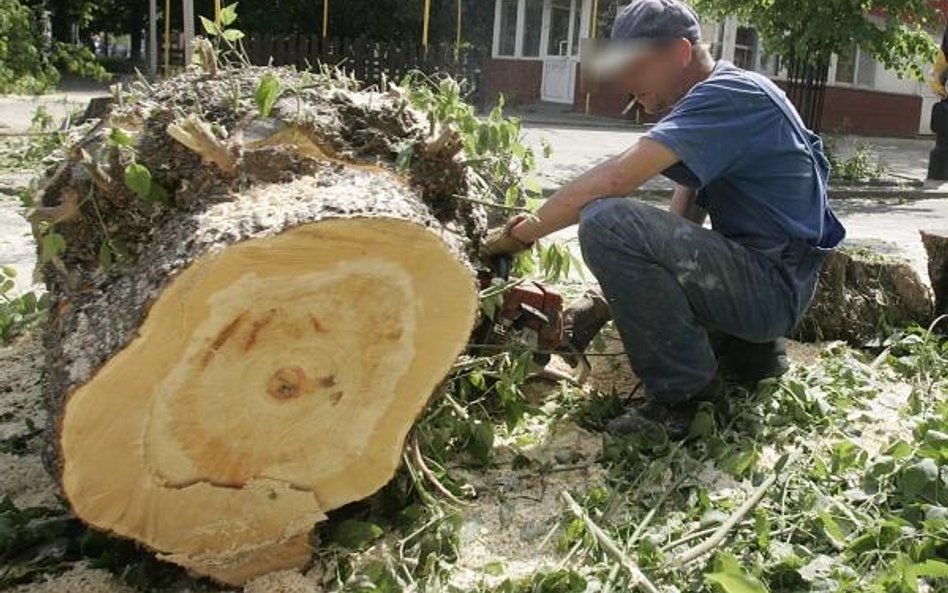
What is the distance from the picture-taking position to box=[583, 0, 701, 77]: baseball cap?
9.35ft

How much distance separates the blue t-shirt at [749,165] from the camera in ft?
8.80

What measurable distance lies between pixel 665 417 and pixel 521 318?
52 cm

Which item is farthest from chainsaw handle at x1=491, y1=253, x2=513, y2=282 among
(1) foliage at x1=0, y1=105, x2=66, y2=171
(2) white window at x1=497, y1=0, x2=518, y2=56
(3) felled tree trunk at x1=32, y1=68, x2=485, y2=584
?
(2) white window at x1=497, y1=0, x2=518, y2=56

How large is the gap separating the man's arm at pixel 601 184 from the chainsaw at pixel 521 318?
7.0 inches

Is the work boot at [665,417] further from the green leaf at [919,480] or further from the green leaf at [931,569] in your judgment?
the green leaf at [931,569]

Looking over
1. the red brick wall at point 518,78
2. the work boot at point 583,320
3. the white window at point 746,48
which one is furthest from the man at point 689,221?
the red brick wall at point 518,78

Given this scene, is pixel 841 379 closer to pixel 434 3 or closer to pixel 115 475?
pixel 115 475

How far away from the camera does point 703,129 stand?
105 inches

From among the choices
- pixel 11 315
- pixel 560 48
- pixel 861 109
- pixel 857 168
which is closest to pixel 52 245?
pixel 11 315

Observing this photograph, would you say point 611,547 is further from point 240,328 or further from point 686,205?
point 686,205

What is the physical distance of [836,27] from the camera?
11336 mm

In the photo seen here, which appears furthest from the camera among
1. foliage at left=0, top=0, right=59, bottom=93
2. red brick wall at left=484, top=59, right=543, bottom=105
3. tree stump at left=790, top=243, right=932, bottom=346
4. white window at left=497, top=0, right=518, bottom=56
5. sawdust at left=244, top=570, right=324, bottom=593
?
white window at left=497, top=0, right=518, bottom=56

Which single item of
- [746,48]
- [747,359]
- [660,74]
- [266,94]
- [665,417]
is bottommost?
[665,417]

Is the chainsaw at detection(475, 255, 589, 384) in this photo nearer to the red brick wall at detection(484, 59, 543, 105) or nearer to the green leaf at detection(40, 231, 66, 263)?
the green leaf at detection(40, 231, 66, 263)
